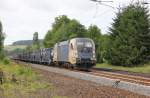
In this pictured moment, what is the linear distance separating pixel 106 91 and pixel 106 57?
30187 millimetres

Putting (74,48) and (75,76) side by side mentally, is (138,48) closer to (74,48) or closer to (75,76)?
(74,48)

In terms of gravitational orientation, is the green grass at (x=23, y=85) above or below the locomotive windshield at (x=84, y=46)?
below

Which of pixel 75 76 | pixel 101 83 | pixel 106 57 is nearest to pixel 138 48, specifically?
pixel 106 57

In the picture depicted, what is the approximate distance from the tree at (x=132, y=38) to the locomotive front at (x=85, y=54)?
6370mm

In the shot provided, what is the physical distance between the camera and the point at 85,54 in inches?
1535

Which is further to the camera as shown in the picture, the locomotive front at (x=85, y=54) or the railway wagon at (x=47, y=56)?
the railway wagon at (x=47, y=56)

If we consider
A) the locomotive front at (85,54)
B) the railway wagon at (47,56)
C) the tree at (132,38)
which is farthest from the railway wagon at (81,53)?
the railway wagon at (47,56)

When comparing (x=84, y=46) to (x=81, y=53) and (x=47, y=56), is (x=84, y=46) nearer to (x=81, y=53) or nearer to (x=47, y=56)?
(x=81, y=53)

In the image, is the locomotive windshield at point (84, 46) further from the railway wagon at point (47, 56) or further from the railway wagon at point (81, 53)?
the railway wagon at point (47, 56)

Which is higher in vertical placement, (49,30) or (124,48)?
(49,30)

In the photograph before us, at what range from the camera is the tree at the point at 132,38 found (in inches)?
1721

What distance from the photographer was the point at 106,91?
1844 centimetres

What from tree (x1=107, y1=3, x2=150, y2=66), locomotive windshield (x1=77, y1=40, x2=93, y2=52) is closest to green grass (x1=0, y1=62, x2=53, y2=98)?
locomotive windshield (x1=77, y1=40, x2=93, y2=52)

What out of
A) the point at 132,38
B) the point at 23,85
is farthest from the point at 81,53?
the point at 23,85
